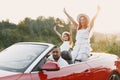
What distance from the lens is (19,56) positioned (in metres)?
7.75

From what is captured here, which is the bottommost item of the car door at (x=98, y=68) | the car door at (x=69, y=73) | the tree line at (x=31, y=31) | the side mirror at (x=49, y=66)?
the tree line at (x=31, y=31)

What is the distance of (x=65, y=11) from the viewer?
10.8 meters

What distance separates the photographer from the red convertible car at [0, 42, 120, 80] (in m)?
7.15

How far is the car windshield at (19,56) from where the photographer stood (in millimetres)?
7320

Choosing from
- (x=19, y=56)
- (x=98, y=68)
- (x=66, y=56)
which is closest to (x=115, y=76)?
(x=98, y=68)

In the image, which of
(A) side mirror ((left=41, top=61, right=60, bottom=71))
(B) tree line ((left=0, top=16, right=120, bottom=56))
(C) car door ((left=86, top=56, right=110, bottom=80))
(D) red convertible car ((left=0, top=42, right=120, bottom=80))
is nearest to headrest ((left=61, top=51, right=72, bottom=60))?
(D) red convertible car ((left=0, top=42, right=120, bottom=80))

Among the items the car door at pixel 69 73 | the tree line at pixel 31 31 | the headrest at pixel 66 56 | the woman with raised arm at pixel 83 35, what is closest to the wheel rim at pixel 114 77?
the woman with raised arm at pixel 83 35

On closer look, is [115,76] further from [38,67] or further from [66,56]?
[38,67]

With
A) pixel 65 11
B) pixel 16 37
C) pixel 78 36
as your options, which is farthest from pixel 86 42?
pixel 16 37

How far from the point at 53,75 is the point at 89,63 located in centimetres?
166

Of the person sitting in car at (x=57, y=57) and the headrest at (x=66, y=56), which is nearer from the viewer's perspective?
the person sitting in car at (x=57, y=57)

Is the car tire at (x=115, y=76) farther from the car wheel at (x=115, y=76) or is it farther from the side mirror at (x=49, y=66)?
the side mirror at (x=49, y=66)

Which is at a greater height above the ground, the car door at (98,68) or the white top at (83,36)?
the white top at (83,36)

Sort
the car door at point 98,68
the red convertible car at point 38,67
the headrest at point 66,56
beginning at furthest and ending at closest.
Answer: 1. the car door at point 98,68
2. the headrest at point 66,56
3. the red convertible car at point 38,67
